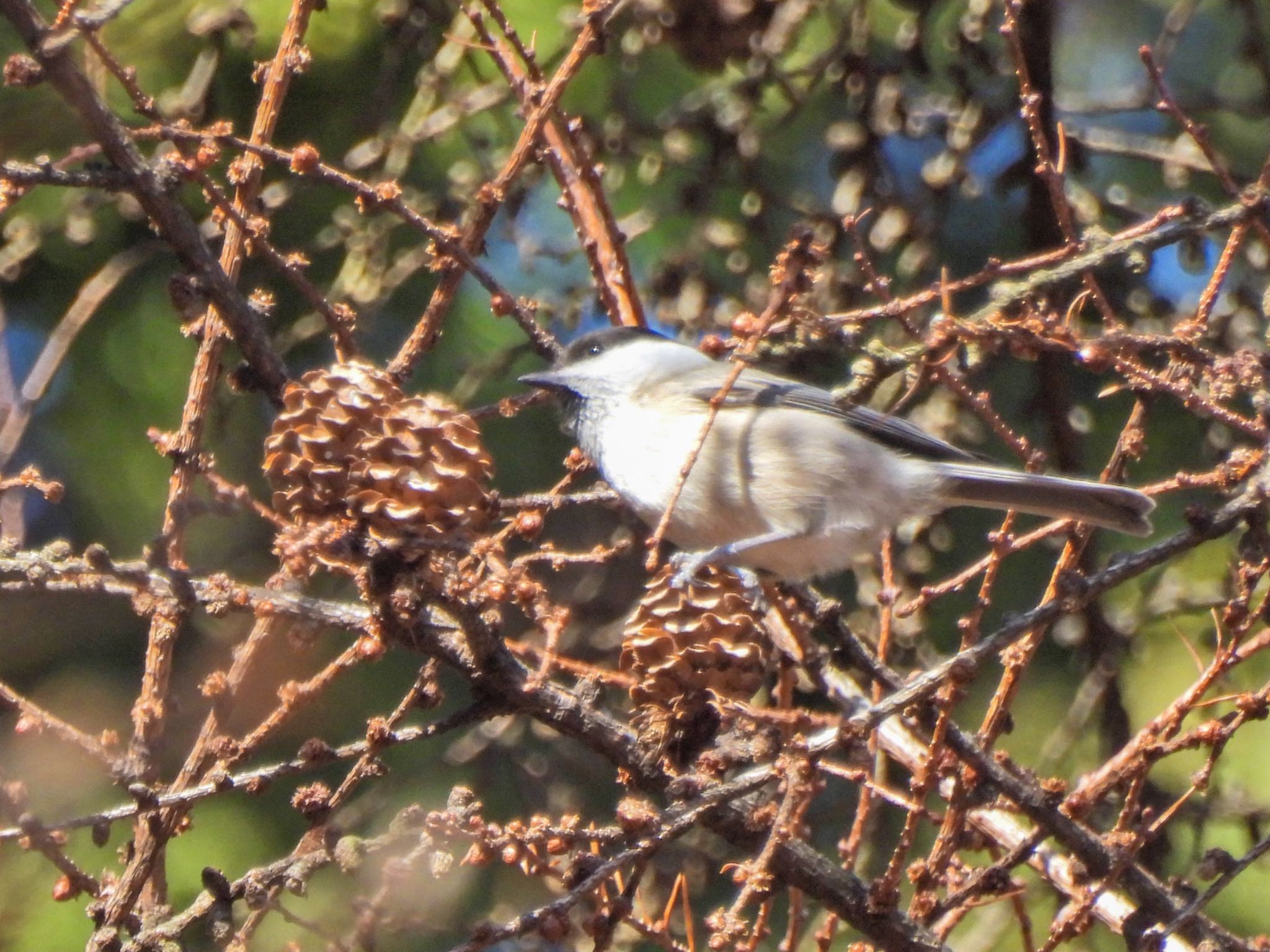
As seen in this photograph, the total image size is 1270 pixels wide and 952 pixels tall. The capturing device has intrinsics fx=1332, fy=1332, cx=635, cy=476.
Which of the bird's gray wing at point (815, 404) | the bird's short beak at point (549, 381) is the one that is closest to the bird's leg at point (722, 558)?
the bird's gray wing at point (815, 404)

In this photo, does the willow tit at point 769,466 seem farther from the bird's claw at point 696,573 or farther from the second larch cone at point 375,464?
the second larch cone at point 375,464

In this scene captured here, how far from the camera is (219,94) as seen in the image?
3283mm

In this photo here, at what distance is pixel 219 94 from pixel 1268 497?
263cm

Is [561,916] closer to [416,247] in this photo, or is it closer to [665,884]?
[665,884]

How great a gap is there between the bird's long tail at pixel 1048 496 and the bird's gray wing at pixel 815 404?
5 cm

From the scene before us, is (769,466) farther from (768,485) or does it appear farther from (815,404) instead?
(815,404)

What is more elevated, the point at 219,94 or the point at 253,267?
the point at 219,94

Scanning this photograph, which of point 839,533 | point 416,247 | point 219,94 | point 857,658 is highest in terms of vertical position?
point 219,94

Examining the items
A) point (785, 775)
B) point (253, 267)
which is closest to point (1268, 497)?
point (785, 775)

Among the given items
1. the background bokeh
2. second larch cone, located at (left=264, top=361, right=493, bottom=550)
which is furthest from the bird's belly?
second larch cone, located at (left=264, top=361, right=493, bottom=550)

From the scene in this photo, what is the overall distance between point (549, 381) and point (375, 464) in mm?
1170

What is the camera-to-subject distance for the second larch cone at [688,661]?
1775 millimetres

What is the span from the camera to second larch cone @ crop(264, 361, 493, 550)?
1431 millimetres

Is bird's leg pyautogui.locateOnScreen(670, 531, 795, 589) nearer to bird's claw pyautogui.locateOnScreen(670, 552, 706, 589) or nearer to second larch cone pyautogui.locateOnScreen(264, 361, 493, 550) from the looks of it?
bird's claw pyautogui.locateOnScreen(670, 552, 706, 589)
